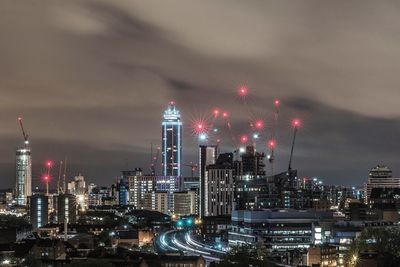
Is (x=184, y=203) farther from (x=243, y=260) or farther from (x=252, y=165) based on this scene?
(x=243, y=260)

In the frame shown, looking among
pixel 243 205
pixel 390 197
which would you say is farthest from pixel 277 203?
pixel 390 197

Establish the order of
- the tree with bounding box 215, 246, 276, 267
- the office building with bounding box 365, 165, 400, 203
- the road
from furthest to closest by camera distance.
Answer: the office building with bounding box 365, 165, 400, 203 → the road → the tree with bounding box 215, 246, 276, 267

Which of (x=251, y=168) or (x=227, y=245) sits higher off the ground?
(x=251, y=168)

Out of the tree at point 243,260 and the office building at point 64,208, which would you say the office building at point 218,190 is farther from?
the tree at point 243,260

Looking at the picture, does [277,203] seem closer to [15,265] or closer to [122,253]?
[122,253]

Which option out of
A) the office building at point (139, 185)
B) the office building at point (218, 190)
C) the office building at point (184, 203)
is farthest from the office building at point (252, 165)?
the office building at point (139, 185)

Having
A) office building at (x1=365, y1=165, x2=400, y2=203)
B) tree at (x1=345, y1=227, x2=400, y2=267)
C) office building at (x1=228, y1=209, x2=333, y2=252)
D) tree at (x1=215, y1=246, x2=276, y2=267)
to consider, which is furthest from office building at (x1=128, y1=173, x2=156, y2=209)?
tree at (x1=215, y1=246, x2=276, y2=267)

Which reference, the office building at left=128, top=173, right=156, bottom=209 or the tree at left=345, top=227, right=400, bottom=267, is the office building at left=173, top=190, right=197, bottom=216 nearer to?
the office building at left=128, top=173, right=156, bottom=209
